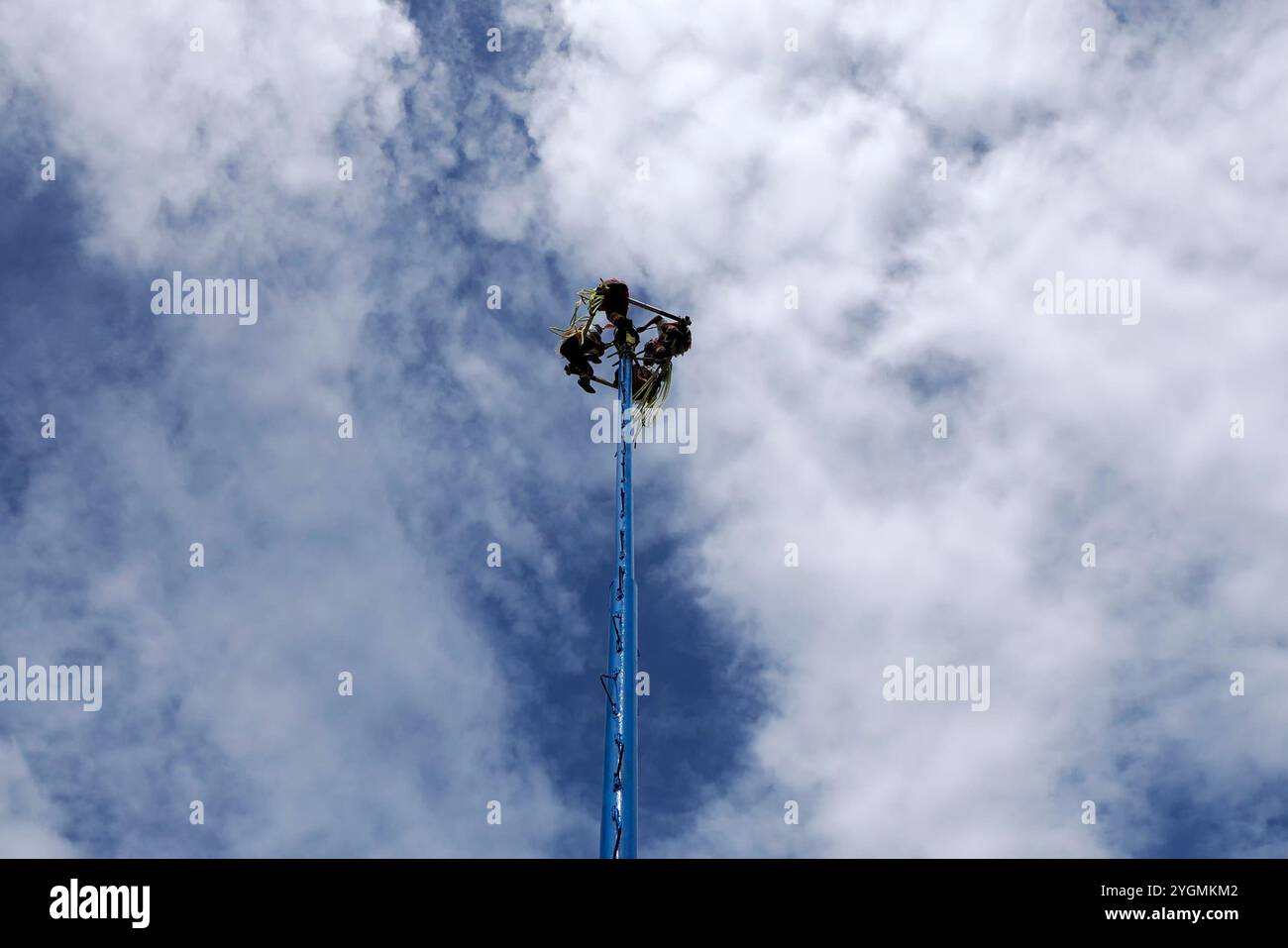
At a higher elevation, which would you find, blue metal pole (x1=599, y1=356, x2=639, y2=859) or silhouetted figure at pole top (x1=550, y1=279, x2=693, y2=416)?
silhouetted figure at pole top (x1=550, y1=279, x2=693, y2=416)

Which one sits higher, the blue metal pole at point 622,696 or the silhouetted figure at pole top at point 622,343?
the silhouetted figure at pole top at point 622,343

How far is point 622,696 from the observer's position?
13.1 m

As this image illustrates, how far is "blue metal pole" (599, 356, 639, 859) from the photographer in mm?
11812

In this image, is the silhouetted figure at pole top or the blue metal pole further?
the silhouetted figure at pole top

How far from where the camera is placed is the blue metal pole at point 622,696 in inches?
465

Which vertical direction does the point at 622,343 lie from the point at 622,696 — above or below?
above

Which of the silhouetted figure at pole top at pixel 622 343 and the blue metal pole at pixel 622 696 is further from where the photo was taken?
the silhouetted figure at pole top at pixel 622 343
